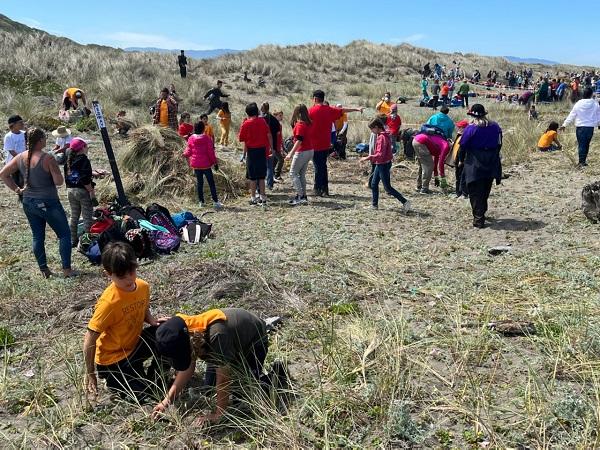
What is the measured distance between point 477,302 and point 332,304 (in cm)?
133

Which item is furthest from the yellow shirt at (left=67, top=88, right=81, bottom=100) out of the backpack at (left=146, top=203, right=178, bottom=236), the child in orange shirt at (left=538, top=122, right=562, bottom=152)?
the child in orange shirt at (left=538, top=122, right=562, bottom=152)

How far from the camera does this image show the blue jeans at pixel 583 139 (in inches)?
457

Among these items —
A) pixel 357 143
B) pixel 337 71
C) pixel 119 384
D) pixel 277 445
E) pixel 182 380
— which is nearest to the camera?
pixel 277 445

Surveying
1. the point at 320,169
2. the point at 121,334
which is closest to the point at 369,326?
the point at 121,334

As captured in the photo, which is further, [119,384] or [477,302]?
[477,302]

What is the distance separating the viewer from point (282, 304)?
16.6 feet

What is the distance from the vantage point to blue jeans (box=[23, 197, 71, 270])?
19.4ft

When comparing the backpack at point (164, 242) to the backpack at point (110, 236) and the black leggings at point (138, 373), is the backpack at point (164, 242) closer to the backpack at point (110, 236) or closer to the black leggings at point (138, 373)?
the backpack at point (110, 236)

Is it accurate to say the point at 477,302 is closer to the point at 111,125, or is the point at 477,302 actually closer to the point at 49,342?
the point at 49,342

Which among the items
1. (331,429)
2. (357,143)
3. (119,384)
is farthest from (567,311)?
(357,143)

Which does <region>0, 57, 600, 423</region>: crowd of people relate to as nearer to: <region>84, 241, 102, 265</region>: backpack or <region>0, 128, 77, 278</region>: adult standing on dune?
<region>0, 128, 77, 278</region>: adult standing on dune

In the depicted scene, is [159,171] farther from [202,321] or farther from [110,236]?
[202,321]

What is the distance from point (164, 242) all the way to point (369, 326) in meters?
3.60

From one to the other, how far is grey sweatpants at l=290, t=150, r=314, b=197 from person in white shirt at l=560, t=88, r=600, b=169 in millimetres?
6039
